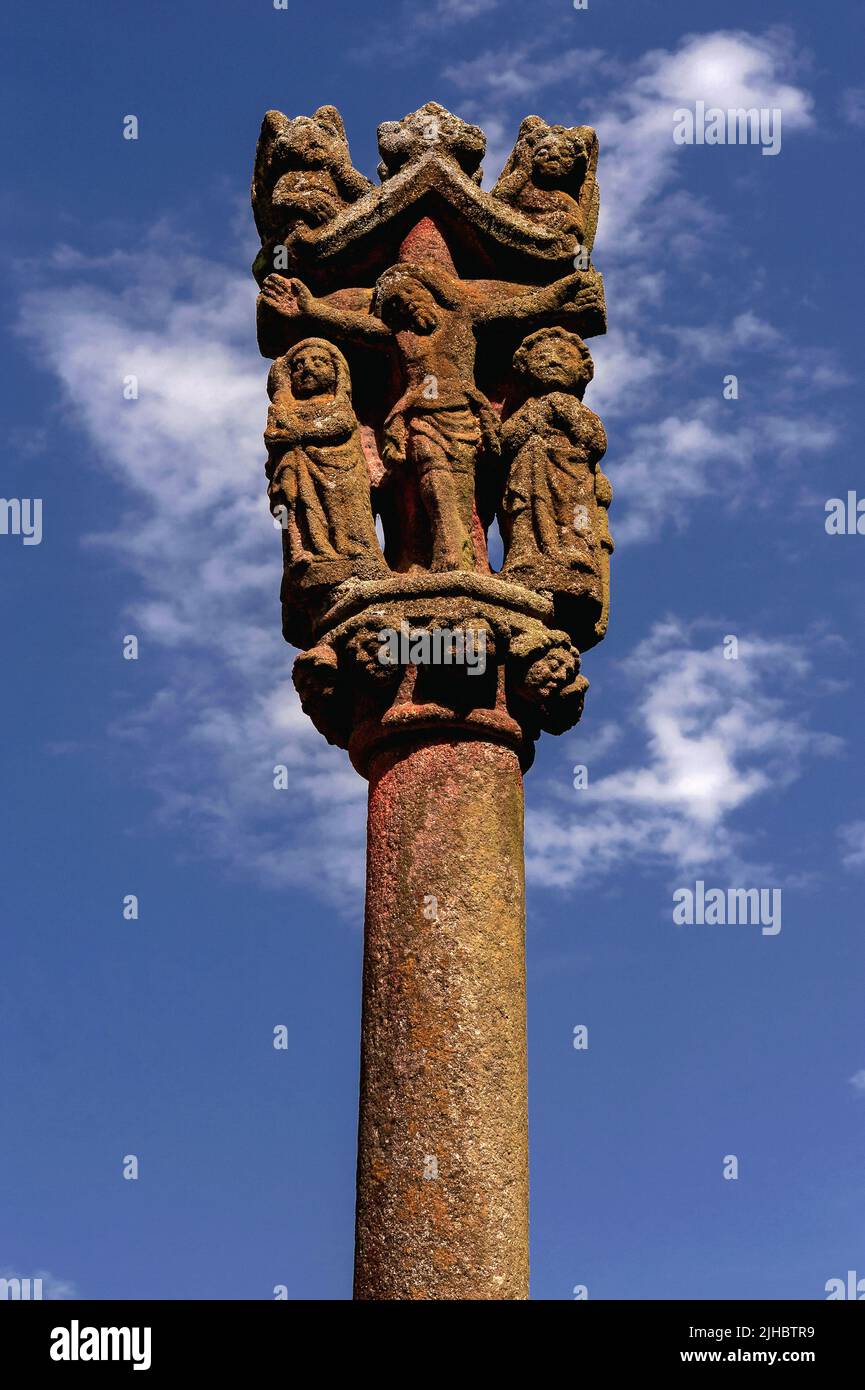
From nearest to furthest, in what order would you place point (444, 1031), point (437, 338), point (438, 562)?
point (444, 1031) < point (438, 562) < point (437, 338)

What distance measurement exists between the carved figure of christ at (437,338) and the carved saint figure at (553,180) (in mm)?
466

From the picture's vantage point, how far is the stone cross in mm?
6574

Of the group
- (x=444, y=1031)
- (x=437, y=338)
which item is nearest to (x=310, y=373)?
(x=437, y=338)

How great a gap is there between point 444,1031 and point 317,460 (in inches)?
109

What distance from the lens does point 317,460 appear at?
796 centimetres

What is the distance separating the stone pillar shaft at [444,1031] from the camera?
639cm

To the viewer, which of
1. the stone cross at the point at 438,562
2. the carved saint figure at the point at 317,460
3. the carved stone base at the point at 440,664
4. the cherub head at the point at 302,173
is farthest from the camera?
the cherub head at the point at 302,173

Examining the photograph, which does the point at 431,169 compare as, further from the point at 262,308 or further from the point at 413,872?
the point at 413,872

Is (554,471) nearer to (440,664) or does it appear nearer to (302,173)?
(440,664)

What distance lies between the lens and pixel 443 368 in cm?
819

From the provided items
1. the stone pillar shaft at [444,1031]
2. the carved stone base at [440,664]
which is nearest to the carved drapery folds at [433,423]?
the carved stone base at [440,664]

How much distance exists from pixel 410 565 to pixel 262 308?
165cm

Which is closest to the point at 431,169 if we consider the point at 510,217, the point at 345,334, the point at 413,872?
the point at 510,217

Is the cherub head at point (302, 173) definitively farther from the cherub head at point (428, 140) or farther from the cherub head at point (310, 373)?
the cherub head at point (310, 373)
